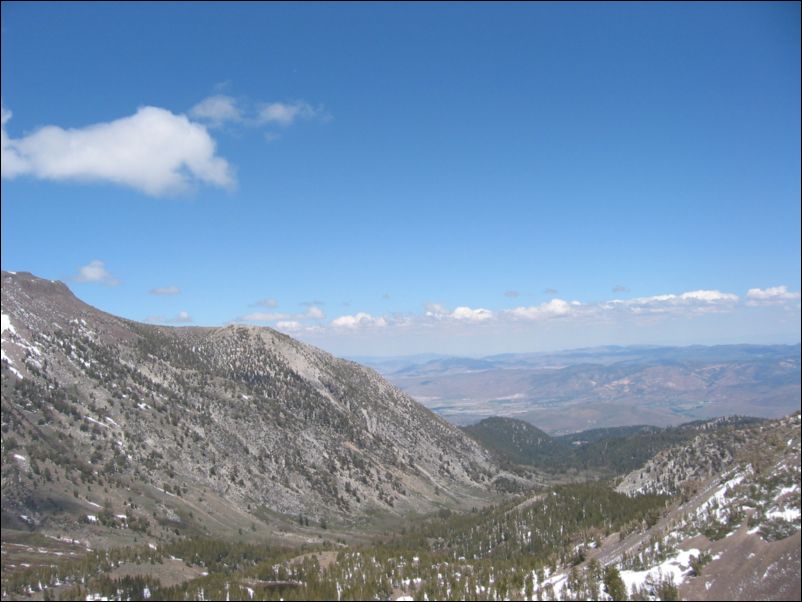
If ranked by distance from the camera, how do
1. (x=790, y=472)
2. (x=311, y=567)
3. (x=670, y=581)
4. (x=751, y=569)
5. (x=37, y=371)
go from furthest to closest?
(x=37, y=371)
(x=311, y=567)
(x=790, y=472)
(x=670, y=581)
(x=751, y=569)

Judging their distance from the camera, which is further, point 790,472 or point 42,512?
Result: point 42,512

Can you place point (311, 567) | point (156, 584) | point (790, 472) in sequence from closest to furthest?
point (790, 472), point (156, 584), point (311, 567)

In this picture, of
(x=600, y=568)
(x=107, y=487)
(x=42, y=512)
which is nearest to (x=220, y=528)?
(x=107, y=487)

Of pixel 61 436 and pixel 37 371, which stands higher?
pixel 37 371

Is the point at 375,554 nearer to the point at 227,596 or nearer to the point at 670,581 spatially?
the point at 227,596

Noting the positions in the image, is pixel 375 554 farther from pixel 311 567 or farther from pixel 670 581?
pixel 670 581

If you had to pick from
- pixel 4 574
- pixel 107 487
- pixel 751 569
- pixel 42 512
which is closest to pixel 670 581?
pixel 751 569

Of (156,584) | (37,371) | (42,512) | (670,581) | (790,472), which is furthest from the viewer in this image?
(37,371)

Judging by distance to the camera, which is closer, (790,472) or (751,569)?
(751,569)

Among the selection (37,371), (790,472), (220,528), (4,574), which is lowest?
(220,528)
